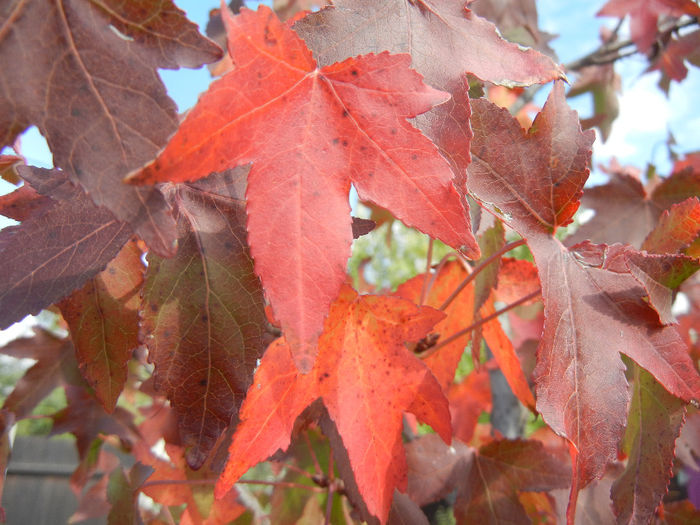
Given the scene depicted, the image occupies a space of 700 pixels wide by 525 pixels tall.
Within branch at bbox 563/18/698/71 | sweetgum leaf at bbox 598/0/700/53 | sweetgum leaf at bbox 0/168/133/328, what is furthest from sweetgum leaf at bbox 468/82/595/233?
branch at bbox 563/18/698/71

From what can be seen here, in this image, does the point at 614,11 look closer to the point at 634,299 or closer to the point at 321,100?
the point at 634,299

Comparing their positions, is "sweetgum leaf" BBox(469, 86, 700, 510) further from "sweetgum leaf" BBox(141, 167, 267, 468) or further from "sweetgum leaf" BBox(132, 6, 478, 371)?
"sweetgum leaf" BBox(141, 167, 267, 468)

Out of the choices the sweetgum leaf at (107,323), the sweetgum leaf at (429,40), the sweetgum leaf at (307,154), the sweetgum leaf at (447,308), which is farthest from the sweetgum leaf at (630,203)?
the sweetgum leaf at (107,323)

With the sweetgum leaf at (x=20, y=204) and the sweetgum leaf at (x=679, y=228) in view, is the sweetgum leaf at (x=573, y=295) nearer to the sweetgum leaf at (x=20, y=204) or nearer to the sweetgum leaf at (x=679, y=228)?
the sweetgum leaf at (x=679, y=228)

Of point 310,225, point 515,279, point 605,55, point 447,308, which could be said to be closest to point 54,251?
point 310,225

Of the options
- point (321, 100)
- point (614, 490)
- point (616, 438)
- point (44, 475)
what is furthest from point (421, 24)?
point (44, 475)
